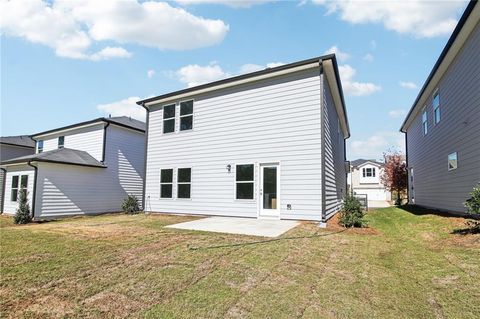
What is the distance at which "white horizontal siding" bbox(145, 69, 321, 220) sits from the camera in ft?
32.7

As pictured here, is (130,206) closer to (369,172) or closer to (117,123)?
(117,123)

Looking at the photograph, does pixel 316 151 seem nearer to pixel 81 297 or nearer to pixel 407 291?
pixel 407 291

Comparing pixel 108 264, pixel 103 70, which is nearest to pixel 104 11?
pixel 103 70

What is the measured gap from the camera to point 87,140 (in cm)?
1775

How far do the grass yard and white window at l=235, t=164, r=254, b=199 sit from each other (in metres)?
4.21

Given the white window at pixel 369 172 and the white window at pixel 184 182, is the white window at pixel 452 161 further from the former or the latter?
the white window at pixel 369 172

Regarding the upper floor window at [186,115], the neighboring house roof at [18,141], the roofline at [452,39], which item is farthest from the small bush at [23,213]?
the roofline at [452,39]

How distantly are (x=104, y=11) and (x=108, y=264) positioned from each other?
8.21 m

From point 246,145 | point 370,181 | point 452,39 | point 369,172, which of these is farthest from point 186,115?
point 369,172

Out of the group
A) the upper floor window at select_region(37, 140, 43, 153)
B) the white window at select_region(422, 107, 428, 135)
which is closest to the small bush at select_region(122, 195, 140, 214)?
the upper floor window at select_region(37, 140, 43, 153)

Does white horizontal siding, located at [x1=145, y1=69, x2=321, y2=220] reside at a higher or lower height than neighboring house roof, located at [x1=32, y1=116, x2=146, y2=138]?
lower

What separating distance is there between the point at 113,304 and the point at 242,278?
1798 millimetres

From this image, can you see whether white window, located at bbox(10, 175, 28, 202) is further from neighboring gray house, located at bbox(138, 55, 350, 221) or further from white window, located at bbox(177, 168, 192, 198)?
white window, located at bbox(177, 168, 192, 198)

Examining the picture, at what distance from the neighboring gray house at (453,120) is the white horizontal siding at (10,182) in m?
18.5
